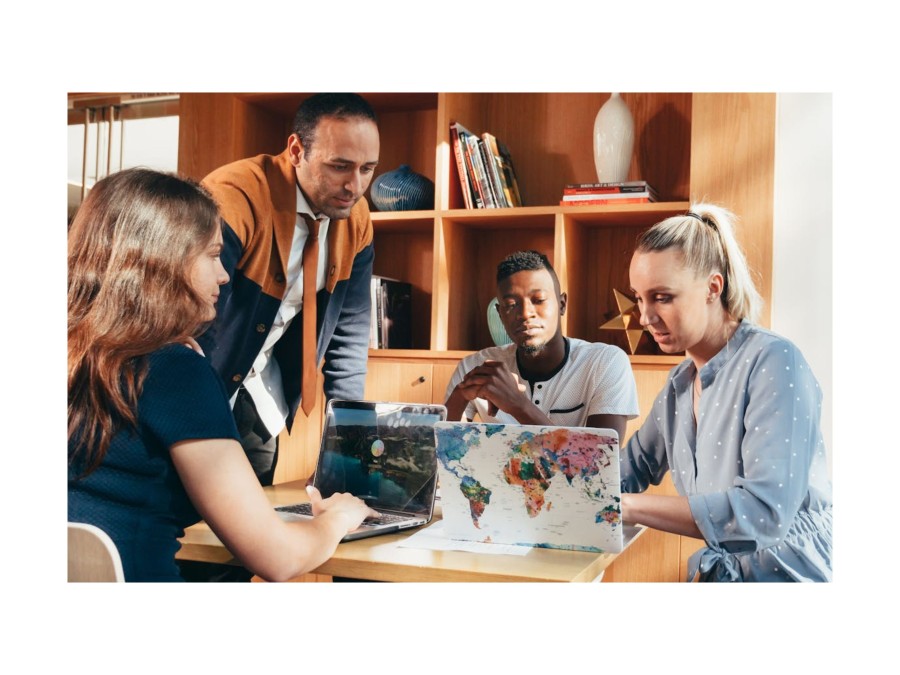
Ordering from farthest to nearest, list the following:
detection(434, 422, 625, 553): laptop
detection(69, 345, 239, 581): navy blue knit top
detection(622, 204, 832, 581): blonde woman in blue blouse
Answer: detection(622, 204, 832, 581): blonde woman in blue blouse → detection(434, 422, 625, 553): laptop → detection(69, 345, 239, 581): navy blue knit top

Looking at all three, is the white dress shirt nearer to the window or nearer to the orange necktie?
the orange necktie

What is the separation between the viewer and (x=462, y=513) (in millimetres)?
1634

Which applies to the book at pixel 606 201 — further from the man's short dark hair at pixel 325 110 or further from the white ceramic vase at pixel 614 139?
the man's short dark hair at pixel 325 110

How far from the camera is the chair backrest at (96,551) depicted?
1191mm

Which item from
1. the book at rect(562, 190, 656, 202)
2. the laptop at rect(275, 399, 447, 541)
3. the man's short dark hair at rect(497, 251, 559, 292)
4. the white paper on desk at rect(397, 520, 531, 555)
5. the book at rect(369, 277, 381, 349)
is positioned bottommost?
the white paper on desk at rect(397, 520, 531, 555)

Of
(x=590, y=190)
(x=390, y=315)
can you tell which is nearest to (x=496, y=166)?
(x=590, y=190)

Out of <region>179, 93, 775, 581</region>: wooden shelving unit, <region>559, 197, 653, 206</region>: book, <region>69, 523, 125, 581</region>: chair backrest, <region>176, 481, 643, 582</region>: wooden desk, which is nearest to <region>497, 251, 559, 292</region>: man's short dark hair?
<region>179, 93, 775, 581</region>: wooden shelving unit

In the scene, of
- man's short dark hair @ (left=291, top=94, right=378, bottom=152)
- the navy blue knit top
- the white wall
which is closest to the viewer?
the navy blue knit top

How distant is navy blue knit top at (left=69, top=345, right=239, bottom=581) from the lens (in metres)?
1.39

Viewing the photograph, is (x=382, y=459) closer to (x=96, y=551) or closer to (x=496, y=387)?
(x=496, y=387)

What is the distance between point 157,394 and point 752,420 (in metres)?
1.17

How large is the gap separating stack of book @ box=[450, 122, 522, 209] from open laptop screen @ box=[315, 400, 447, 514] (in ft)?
2.60

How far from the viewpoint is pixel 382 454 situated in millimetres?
1828
